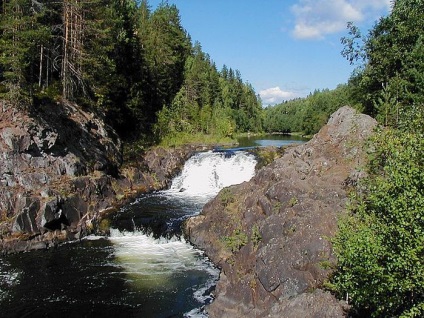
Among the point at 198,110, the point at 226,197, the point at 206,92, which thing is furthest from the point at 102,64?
the point at 206,92

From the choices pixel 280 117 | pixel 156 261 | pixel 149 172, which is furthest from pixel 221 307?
pixel 280 117

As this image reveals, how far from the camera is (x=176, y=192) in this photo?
3672cm

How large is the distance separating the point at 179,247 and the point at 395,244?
1629 cm

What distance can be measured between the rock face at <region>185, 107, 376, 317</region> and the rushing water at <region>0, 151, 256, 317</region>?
134 cm

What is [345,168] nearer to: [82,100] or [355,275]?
[355,275]

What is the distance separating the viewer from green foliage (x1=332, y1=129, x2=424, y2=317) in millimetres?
8898

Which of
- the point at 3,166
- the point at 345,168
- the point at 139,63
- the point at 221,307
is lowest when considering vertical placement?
the point at 221,307

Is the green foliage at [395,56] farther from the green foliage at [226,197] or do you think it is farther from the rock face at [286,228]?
the green foliage at [226,197]

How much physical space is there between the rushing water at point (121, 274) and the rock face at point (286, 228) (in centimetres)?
134

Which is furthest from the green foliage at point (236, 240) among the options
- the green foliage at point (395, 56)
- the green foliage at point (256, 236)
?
the green foliage at point (395, 56)

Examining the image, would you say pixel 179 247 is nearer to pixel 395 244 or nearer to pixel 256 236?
pixel 256 236

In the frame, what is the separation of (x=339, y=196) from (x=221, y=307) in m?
7.14

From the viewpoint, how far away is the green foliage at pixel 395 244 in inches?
350

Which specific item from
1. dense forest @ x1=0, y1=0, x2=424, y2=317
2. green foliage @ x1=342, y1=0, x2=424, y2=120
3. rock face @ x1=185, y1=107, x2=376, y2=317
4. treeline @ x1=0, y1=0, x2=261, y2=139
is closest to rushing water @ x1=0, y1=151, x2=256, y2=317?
rock face @ x1=185, y1=107, x2=376, y2=317
